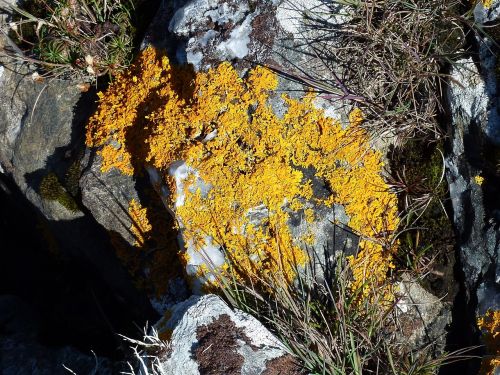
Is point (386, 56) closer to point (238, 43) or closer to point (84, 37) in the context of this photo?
point (238, 43)

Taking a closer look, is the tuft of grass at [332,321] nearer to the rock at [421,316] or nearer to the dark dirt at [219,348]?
the rock at [421,316]

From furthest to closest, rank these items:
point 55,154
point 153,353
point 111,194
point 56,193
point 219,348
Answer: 1. point 55,154
2. point 56,193
3. point 111,194
4. point 153,353
5. point 219,348

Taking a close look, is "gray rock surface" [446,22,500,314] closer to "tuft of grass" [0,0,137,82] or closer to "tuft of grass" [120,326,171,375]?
"tuft of grass" [120,326,171,375]

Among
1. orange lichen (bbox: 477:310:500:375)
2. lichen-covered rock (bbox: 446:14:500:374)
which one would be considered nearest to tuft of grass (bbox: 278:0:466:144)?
lichen-covered rock (bbox: 446:14:500:374)

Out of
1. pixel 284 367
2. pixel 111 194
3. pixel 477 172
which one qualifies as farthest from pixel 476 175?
pixel 111 194

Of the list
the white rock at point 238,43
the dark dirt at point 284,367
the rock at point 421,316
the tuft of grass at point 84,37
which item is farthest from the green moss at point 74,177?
the rock at point 421,316

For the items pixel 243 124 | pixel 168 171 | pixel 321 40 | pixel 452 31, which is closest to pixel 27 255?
pixel 168 171
